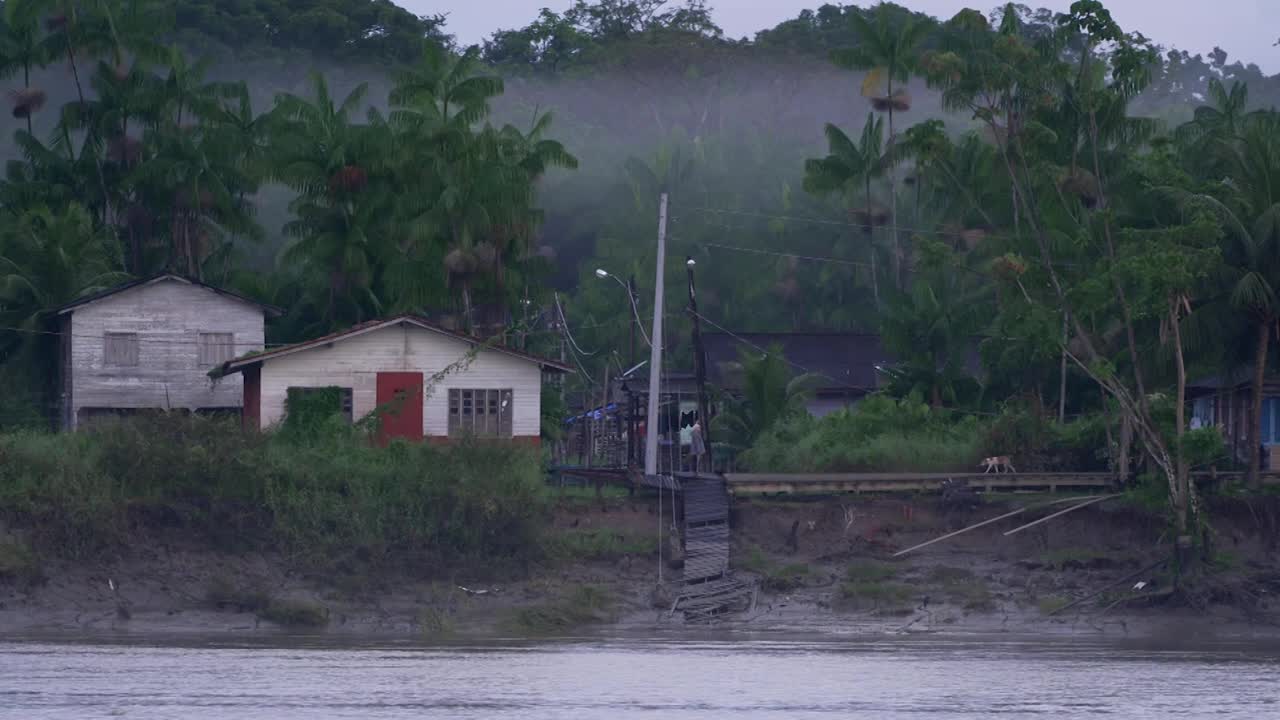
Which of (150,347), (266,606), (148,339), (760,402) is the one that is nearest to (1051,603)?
(760,402)

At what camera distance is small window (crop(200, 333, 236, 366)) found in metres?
44.5

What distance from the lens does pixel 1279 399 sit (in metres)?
39.5

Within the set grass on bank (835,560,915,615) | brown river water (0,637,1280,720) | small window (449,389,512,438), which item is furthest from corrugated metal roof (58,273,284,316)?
grass on bank (835,560,915,615)

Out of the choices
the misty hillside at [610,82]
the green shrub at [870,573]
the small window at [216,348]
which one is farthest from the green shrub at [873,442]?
the misty hillside at [610,82]

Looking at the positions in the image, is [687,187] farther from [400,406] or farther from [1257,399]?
[1257,399]

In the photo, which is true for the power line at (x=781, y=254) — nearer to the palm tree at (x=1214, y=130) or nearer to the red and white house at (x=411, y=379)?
the palm tree at (x=1214, y=130)

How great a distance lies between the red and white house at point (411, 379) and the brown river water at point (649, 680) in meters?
10.5

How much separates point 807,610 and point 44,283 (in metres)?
25.1

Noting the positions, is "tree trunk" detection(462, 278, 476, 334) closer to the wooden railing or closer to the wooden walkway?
the wooden walkway

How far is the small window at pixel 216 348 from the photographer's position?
4453cm

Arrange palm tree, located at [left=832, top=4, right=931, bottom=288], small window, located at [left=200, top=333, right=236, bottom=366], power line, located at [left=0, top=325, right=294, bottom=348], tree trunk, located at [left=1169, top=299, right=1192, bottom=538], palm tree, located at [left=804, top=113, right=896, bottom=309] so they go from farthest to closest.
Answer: palm tree, located at [left=804, top=113, right=896, bottom=309] < palm tree, located at [left=832, top=4, right=931, bottom=288] < small window, located at [left=200, top=333, right=236, bottom=366] < power line, located at [left=0, top=325, right=294, bottom=348] < tree trunk, located at [left=1169, top=299, right=1192, bottom=538]

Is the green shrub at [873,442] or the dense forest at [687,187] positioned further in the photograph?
the green shrub at [873,442]

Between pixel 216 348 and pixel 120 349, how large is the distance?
93.1 inches

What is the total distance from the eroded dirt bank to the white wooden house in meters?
12.0
